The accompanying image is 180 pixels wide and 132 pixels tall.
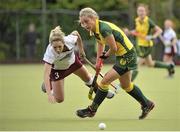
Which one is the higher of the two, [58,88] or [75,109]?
[58,88]

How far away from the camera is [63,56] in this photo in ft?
29.7

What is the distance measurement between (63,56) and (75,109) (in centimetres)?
144

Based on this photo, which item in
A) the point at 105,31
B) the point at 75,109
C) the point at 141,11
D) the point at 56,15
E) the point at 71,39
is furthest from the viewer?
the point at 56,15

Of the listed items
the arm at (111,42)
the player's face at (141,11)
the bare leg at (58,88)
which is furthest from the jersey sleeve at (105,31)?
the player's face at (141,11)

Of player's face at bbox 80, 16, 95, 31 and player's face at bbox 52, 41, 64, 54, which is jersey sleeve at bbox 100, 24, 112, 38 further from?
player's face at bbox 52, 41, 64, 54

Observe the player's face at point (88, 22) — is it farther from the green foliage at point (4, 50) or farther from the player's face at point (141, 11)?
the green foliage at point (4, 50)

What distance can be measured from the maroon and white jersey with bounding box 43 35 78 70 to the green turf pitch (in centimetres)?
66

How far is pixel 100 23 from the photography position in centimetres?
855

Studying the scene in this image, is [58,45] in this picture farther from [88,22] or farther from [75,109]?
[75,109]

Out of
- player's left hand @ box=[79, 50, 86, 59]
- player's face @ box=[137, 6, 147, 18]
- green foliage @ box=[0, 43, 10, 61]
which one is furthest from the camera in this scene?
green foliage @ box=[0, 43, 10, 61]

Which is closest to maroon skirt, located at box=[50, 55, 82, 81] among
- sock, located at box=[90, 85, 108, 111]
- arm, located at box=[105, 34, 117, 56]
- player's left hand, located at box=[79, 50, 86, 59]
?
player's left hand, located at box=[79, 50, 86, 59]

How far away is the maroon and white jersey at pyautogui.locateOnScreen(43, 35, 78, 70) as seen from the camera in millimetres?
8742

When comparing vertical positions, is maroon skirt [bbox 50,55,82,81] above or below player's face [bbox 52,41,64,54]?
below

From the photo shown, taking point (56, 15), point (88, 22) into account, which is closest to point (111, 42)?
point (88, 22)
